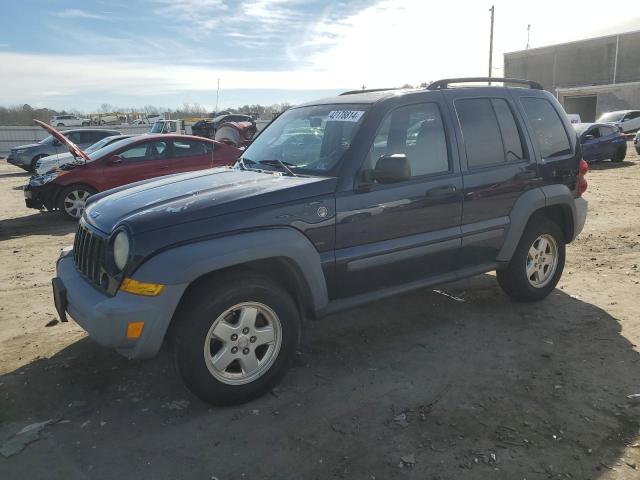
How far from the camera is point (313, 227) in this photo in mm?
3350

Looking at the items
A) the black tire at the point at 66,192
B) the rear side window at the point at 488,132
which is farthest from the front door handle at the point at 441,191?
the black tire at the point at 66,192

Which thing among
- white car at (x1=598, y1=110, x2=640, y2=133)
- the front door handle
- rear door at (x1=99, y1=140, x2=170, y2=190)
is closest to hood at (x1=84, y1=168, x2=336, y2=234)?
the front door handle

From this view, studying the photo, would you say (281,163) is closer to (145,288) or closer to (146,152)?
(145,288)

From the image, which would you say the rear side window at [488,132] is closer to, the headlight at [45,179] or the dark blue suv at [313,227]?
the dark blue suv at [313,227]

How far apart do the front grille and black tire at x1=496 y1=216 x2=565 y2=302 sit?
3.38 meters

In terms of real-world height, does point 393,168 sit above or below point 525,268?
above

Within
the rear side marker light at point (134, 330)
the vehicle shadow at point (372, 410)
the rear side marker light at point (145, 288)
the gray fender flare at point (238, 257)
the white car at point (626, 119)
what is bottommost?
the vehicle shadow at point (372, 410)

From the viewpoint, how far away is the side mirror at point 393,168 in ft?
11.1

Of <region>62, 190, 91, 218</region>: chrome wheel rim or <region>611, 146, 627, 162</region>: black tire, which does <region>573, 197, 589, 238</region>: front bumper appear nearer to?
<region>62, 190, 91, 218</region>: chrome wheel rim

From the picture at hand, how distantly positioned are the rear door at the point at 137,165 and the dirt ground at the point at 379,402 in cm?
453

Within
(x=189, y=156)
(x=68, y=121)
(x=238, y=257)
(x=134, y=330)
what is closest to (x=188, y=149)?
(x=189, y=156)

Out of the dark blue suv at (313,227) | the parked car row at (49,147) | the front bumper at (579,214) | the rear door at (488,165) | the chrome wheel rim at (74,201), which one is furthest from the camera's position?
the parked car row at (49,147)

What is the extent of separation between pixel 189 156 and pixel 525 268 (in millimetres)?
7059

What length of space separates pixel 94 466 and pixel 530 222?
3.92 metres
